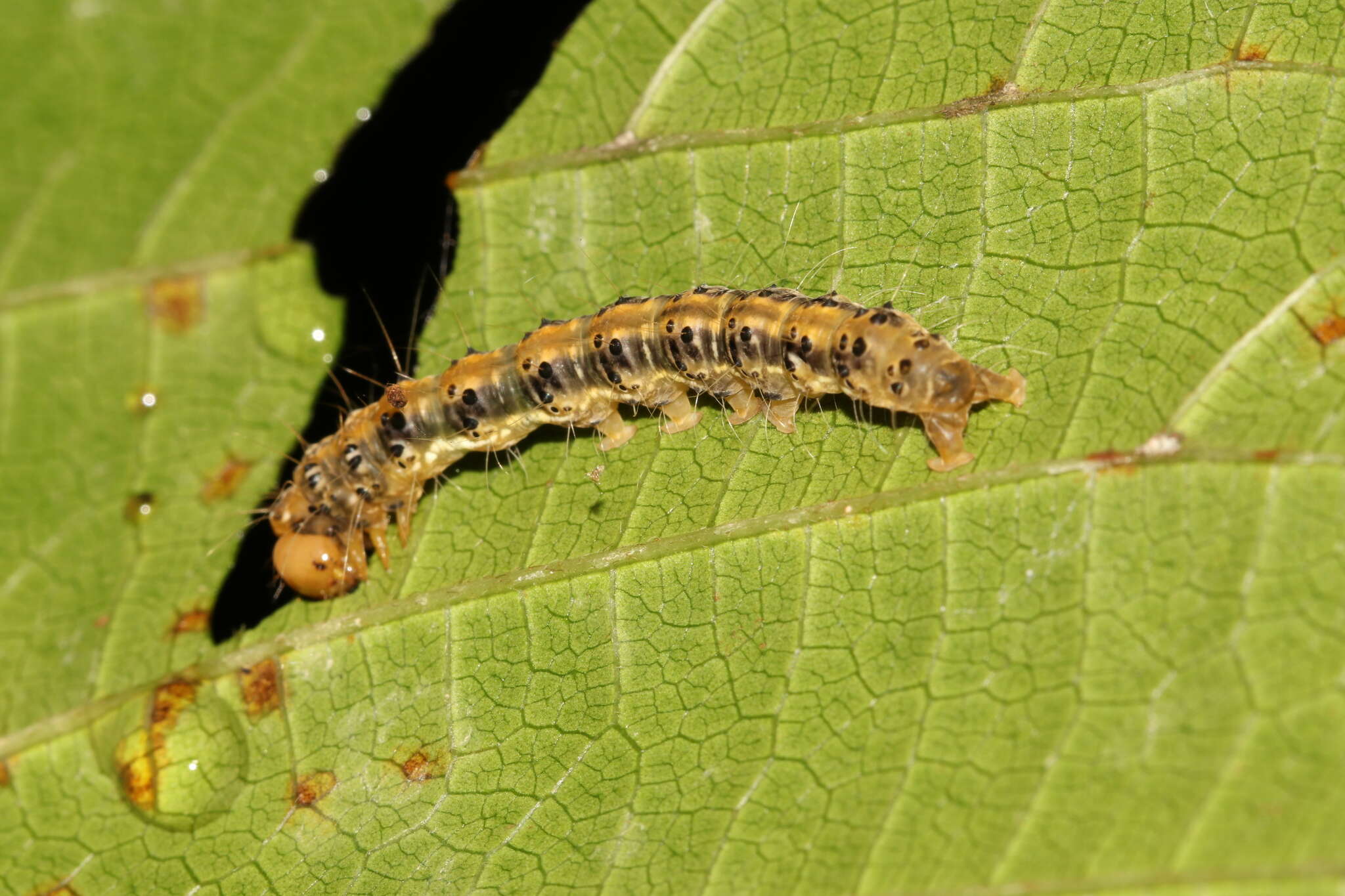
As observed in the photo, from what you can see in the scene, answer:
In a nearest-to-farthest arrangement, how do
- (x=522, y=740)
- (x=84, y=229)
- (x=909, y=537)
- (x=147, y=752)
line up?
(x=909, y=537), (x=522, y=740), (x=147, y=752), (x=84, y=229)

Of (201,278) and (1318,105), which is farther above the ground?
(1318,105)

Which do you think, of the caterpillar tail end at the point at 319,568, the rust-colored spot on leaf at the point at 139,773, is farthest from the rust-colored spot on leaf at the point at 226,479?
the rust-colored spot on leaf at the point at 139,773

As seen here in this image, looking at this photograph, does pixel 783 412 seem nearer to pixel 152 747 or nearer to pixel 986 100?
pixel 986 100

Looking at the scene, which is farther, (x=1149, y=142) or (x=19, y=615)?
(x=19, y=615)

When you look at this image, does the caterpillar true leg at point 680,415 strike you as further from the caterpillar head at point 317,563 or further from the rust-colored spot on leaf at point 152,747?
the rust-colored spot on leaf at point 152,747

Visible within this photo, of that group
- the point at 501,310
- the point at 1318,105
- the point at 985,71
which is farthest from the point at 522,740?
the point at 1318,105

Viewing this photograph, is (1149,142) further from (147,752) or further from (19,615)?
(19,615)
